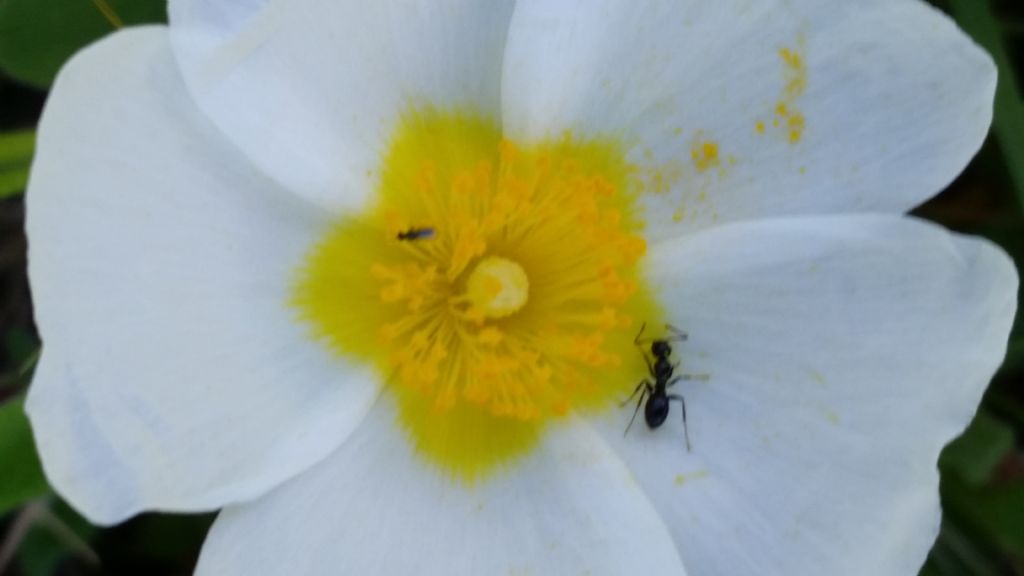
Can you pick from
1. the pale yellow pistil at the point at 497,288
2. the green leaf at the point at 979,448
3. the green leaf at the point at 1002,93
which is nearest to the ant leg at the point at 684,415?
the pale yellow pistil at the point at 497,288

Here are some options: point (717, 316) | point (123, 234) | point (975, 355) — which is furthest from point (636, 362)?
point (123, 234)

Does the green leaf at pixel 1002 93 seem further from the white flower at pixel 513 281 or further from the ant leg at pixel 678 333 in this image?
the ant leg at pixel 678 333

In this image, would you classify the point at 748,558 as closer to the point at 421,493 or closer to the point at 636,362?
the point at 636,362

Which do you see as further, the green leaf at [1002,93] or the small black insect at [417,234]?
the green leaf at [1002,93]

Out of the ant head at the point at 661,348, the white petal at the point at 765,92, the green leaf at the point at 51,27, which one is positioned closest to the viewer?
the white petal at the point at 765,92

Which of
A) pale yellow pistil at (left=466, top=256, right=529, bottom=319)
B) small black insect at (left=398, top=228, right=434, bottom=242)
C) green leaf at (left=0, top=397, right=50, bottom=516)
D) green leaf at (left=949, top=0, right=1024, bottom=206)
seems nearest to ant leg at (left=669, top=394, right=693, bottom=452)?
pale yellow pistil at (left=466, top=256, right=529, bottom=319)

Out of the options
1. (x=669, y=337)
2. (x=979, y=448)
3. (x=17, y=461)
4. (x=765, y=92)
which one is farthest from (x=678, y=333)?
(x=17, y=461)
